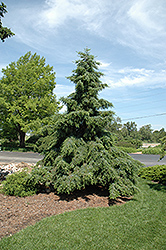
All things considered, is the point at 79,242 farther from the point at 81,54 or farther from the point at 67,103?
the point at 81,54

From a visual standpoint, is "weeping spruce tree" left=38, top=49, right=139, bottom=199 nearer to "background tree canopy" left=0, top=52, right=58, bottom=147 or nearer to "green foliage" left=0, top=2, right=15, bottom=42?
"green foliage" left=0, top=2, right=15, bottom=42

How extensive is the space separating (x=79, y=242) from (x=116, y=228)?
910 millimetres

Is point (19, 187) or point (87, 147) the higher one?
point (87, 147)

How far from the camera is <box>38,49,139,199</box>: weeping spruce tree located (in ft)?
16.1

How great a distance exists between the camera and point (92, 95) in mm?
5793

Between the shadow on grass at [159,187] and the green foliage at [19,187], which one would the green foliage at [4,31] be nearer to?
the green foliage at [19,187]

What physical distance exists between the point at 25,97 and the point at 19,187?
539 inches

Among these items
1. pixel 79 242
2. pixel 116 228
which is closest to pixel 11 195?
pixel 79 242

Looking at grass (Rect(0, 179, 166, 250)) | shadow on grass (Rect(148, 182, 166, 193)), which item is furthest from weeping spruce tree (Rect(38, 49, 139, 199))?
shadow on grass (Rect(148, 182, 166, 193))

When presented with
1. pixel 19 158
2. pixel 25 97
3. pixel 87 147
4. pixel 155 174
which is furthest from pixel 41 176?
pixel 25 97

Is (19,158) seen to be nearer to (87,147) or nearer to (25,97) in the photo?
(25,97)

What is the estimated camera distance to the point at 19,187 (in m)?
5.32

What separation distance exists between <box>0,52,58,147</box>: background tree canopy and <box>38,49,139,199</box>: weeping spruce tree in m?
11.8

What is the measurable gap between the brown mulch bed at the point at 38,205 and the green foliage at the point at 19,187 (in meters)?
0.16
